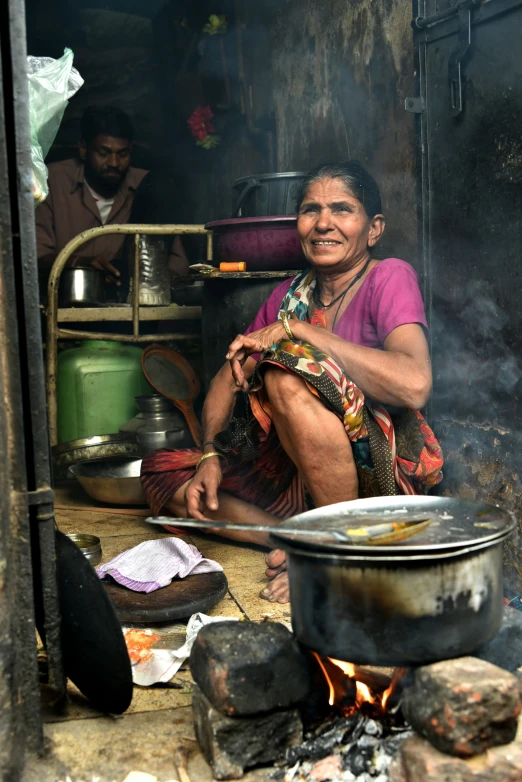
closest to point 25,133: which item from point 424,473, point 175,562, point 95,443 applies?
point 175,562

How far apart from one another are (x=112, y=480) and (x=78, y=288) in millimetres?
1686

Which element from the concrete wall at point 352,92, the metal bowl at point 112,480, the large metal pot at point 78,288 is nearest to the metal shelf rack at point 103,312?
the large metal pot at point 78,288

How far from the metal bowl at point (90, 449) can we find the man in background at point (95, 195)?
5.20 ft

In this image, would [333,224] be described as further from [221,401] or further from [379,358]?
[221,401]

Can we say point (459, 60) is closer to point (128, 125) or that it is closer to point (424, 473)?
point (424, 473)

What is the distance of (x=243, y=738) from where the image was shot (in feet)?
5.71

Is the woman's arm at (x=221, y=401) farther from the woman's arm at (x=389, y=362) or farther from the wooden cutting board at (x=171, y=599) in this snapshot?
the wooden cutting board at (x=171, y=599)

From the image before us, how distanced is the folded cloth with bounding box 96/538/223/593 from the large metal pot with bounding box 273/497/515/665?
116 cm

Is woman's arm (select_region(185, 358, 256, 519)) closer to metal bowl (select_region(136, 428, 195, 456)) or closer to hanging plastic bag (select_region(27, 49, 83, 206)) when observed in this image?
hanging plastic bag (select_region(27, 49, 83, 206))

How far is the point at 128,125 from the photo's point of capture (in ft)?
19.5

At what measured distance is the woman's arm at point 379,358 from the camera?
9.08 feet

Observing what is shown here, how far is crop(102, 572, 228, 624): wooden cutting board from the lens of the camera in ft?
8.29

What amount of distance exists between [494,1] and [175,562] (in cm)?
227

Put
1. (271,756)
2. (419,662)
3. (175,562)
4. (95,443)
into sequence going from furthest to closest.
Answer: (95,443) → (175,562) → (271,756) → (419,662)
